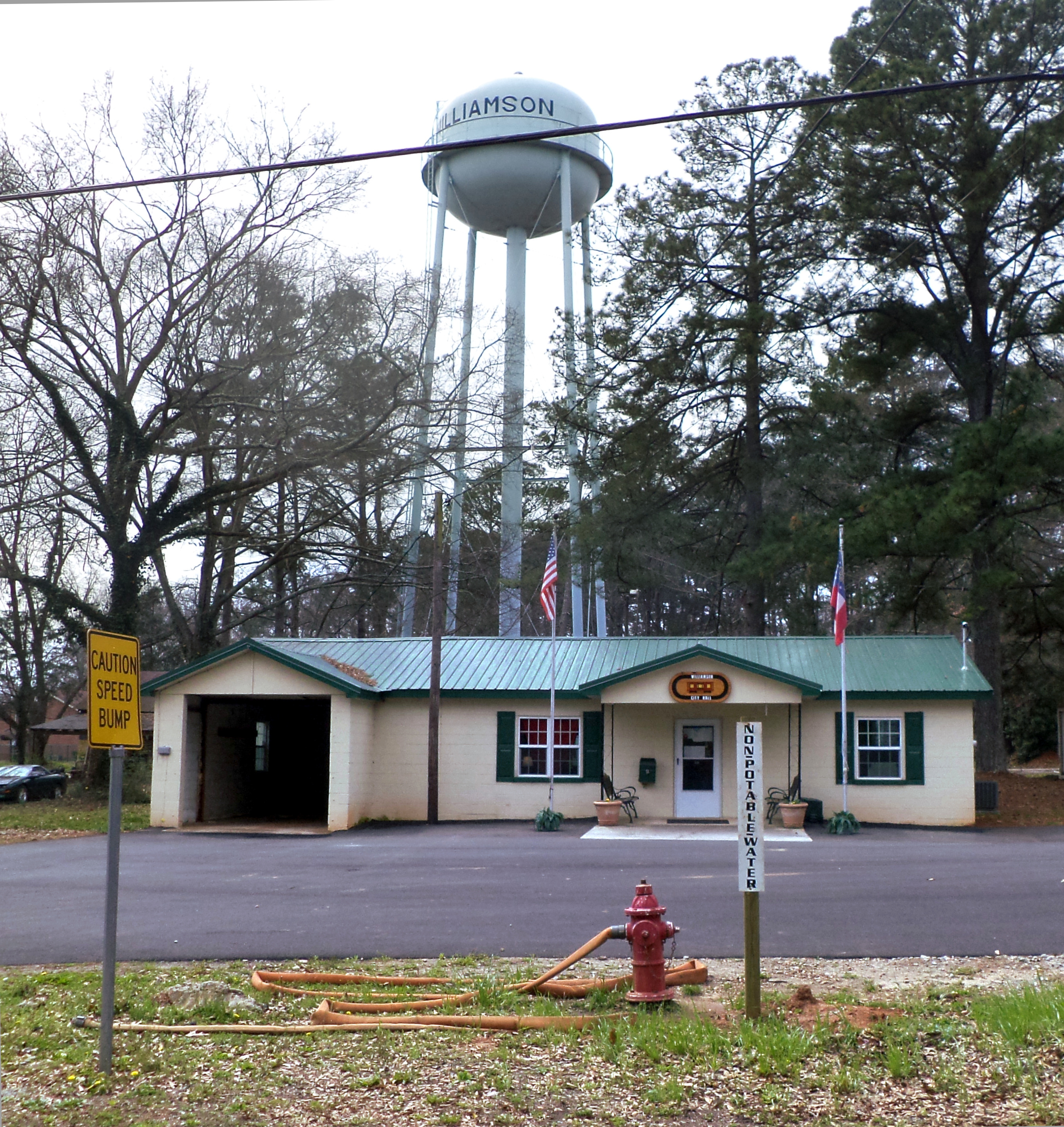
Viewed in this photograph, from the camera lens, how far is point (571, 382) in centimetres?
3130

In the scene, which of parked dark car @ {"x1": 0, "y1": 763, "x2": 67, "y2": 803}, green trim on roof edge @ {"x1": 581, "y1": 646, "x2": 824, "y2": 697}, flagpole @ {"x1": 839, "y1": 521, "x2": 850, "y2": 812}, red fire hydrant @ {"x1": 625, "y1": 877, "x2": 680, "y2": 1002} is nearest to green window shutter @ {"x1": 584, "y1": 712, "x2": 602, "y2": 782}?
green trim on roof edge @ {"x1": 581, "y1": 646, "x2": 824, "y2": 697}

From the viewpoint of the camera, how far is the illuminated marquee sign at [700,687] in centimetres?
2341

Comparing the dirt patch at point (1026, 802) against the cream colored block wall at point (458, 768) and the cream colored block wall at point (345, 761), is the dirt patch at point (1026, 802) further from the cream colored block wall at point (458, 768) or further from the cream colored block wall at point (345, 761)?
the cream colored block wall at point (345, 761)

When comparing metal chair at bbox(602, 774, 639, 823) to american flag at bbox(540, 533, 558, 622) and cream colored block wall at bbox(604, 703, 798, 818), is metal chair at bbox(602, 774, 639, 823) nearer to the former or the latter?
cream colored block wall at bbox(604, 703, 798, 818)

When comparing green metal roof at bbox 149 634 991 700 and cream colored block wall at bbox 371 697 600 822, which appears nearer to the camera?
green metal roof at bbox 149 634 991 700

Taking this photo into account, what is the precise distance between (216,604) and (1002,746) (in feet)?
67.9

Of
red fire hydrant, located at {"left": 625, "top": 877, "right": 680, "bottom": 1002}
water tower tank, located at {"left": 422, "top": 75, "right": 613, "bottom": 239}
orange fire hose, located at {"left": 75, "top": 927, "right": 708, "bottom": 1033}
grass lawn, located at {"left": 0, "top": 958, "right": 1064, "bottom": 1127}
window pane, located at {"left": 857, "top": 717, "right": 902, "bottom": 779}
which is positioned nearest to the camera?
grass lawn, located at {"left": 0, "top": 958, "right": 1064, "bottom": 1127}

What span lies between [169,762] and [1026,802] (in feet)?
60.4

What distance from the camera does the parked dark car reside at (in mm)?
36094

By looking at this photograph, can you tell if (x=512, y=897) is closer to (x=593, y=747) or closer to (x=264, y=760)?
(x=593, y=747)

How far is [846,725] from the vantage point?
2369 centimetres

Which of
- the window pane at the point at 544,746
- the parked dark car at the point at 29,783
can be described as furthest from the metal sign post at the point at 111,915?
the parked dark car at the point at 29,783

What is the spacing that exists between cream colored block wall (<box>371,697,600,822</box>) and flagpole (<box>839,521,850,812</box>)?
4.90 metres

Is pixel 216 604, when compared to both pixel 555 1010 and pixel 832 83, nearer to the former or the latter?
pixel 832 83
